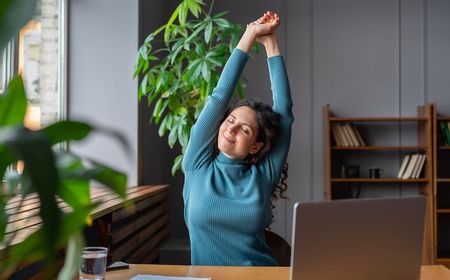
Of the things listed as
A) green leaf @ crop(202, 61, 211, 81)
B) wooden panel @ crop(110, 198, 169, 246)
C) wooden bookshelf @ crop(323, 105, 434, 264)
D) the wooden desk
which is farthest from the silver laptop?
wooden bookshelf @ crop(323, 105, 434, 264)

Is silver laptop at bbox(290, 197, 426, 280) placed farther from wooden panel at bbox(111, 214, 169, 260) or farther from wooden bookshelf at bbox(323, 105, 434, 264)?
wooden bookshelf at bbox(323, 105, 434, 264)

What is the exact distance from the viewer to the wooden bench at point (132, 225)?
3.06m

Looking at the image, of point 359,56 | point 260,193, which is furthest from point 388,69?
point 260,193

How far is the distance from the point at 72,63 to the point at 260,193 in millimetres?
2569

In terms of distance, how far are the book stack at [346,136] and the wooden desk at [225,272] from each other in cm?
352

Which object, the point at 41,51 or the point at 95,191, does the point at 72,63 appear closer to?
the point at 41,51

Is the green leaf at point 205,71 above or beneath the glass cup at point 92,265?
above

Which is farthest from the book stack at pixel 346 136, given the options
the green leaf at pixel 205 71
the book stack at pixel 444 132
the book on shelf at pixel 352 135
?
the green leaf at pixel 205 71

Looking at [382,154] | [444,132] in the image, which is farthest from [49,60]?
[444,132]

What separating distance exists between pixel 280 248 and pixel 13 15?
2.08m

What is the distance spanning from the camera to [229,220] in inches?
82.1

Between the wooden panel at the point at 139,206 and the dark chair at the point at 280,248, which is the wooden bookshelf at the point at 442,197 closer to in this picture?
the wooden panel at the point at 139,206

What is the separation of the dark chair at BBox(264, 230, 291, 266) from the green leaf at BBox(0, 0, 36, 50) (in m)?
2.03

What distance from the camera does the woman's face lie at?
6.99 feet
